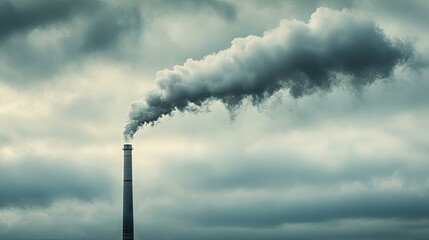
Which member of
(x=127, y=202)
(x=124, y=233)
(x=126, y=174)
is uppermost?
(x=126, y=174)

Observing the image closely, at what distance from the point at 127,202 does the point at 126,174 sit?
2.62 metres

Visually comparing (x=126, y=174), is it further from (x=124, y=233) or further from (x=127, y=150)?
(x=124, y=233)

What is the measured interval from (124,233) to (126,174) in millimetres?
5380

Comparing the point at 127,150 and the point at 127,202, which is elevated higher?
the point at 127,150

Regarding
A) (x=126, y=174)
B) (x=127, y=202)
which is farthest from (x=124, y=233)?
(x=126, y=174)

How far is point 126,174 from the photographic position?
1344 inches

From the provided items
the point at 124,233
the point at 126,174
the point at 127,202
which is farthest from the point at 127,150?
the point at 124,233

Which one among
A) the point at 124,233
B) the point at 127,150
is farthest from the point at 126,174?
the point at 124,233

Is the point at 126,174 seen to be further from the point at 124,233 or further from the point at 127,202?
the point at 124,233

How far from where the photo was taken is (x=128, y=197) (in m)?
34.7

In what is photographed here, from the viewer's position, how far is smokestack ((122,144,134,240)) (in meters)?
34.2

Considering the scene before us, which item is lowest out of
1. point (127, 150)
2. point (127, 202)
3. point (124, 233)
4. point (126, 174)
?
point (124, 233)

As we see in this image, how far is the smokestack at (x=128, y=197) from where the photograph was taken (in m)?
34.2

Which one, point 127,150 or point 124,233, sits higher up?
point 127,150
